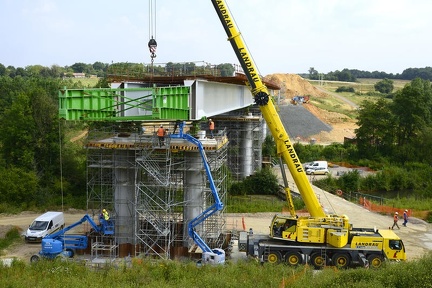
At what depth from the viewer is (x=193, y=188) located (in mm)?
23266

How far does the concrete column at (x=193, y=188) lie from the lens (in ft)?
75.0

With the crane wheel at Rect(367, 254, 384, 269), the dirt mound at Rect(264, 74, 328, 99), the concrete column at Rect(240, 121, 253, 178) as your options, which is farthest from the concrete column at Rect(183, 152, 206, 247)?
the dirt mound at Rect(264, 74, 328, 99)

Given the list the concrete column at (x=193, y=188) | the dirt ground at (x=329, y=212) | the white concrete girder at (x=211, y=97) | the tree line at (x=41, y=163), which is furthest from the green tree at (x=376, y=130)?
the concrete column at (x=193, y=188)

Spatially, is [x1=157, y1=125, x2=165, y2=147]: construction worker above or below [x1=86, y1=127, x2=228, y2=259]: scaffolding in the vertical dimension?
above

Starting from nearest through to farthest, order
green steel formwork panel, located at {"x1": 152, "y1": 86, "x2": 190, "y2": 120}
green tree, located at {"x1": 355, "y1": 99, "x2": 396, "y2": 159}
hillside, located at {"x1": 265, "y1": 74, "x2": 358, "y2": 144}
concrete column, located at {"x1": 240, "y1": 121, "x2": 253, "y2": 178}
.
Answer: green steel formwork panel, located at {"x1": 152, "y1": 86, "x2": 190, "y2": 120}
concrete column, located at {"x1": 240, "y1": 121, "x2": 253, "y2": 178}
green tree, located at {"x1": 355, "y1": 99, "x2": 396, "y2": 159}
hillside, located at {"x1": 265, "y1": 74, "x2": 358, "y2": 144}

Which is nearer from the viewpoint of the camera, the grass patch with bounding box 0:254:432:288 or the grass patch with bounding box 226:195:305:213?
the grass patch with bounding box 0:254:432:288

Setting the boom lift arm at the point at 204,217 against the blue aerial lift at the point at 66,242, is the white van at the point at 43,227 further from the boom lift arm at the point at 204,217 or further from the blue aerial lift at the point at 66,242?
the boom lift arm at the point at 204,217

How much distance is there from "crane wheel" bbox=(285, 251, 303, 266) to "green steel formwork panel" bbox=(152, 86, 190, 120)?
300 inches

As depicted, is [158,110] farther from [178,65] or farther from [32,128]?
[32,128]

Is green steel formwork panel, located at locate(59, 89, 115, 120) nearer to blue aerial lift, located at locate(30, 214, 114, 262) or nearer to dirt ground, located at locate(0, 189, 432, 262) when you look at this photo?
blue aerial lift, located at locate(30, 214, 114, 262)

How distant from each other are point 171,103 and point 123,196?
551 centimetres

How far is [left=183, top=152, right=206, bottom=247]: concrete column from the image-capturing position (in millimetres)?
22859

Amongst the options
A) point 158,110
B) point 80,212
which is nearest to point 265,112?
point 158,110

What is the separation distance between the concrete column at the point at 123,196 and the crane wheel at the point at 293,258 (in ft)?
24.7
